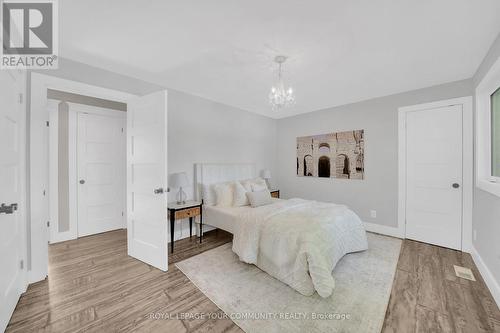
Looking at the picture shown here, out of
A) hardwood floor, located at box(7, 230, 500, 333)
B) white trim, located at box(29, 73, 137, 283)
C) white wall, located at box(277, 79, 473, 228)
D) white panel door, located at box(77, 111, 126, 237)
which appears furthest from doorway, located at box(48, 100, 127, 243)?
white wall, located at box(277, 79, 473, 228)

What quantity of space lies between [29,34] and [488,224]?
5055mm

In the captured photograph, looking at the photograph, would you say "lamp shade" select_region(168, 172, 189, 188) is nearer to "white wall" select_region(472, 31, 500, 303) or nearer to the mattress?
the mattress

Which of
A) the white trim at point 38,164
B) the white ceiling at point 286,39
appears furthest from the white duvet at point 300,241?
the white trim at point 38,164

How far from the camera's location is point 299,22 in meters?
1.77

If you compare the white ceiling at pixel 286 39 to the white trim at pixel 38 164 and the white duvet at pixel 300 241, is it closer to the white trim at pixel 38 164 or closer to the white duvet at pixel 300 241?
the white trim at pixel 38 164

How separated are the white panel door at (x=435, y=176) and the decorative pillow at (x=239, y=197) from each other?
275 centimetres

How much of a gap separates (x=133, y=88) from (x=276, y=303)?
3272 millimetres

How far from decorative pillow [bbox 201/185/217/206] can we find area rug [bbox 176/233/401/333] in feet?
3.26

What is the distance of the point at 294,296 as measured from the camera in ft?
6.48

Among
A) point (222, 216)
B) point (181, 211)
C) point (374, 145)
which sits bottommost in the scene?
point (222, 216)

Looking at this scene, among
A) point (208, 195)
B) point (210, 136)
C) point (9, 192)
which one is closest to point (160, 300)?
point (9, 192)

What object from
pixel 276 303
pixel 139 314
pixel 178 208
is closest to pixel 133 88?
pixel 178 208

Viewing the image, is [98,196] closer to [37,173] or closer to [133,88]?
[37,173]

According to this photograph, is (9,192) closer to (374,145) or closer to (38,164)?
(38,164)
